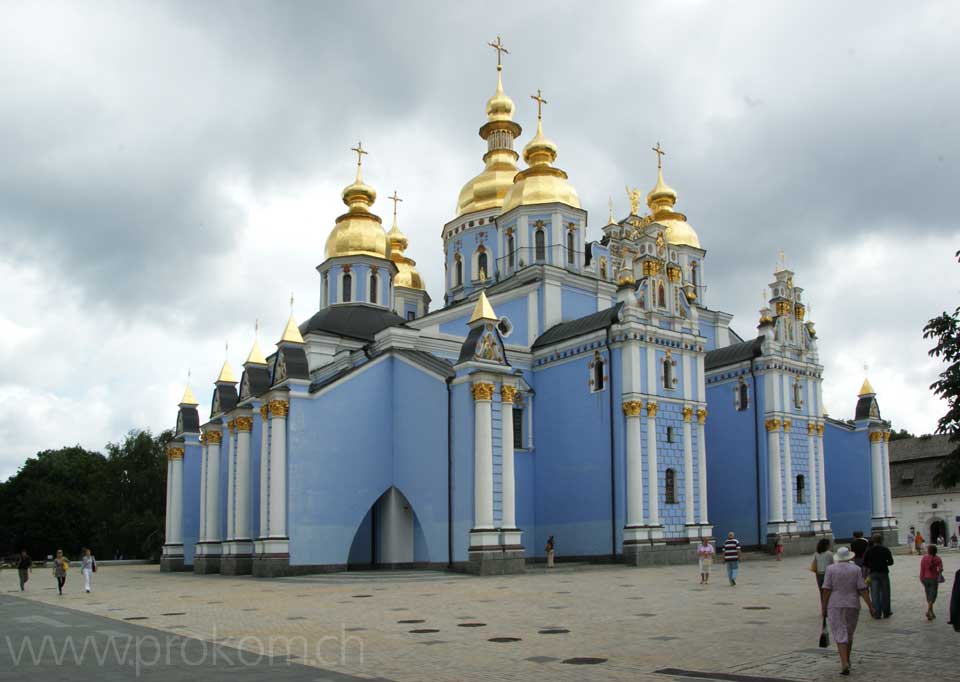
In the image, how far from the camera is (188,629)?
48.7 feet

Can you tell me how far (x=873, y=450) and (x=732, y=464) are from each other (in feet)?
26.1

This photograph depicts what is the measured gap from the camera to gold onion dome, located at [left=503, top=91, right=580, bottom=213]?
4072 cm

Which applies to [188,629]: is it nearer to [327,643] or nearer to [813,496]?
[327,643]

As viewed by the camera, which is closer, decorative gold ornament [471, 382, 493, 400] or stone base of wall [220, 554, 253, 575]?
decorative gold ornament [471, 382, 493, 400]

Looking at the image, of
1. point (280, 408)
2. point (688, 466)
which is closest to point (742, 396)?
point (688, 466)

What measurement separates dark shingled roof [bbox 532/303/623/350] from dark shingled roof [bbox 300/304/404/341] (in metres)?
7.59

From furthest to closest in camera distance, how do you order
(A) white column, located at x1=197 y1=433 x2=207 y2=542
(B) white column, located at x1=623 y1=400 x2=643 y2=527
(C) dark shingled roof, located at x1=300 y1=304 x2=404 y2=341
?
(C) dark shingled roof, located at x1=300 y1=304 x2=404 y2=341 < (A) white column, located at x1=197 y1=433 x2=207 y2=542 < (B) white column, located at x1=623 y1=400 x2=643 y2=527

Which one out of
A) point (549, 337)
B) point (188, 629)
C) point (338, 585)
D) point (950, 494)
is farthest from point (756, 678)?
point (950, 494)

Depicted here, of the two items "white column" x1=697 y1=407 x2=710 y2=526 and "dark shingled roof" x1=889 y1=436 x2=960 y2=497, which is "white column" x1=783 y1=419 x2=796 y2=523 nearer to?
"white column" x1=697 y1=407 x2=710 y2=526

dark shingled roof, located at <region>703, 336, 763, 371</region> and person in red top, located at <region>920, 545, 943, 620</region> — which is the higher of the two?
dark shingled roof, located at <region>703, 336, 763, 371</region>

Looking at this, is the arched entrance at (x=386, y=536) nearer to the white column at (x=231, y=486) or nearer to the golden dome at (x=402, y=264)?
the white column at (x=231, y=486)

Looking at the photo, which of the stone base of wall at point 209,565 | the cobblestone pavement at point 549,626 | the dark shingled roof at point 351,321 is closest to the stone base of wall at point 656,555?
the cobblestone pavement at point 549,626

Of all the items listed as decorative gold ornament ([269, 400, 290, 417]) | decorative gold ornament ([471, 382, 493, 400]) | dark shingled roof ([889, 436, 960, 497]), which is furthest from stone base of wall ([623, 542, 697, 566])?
dark shingled roof ([889, 436, 960, 497])

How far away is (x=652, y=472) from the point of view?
3272 cm
